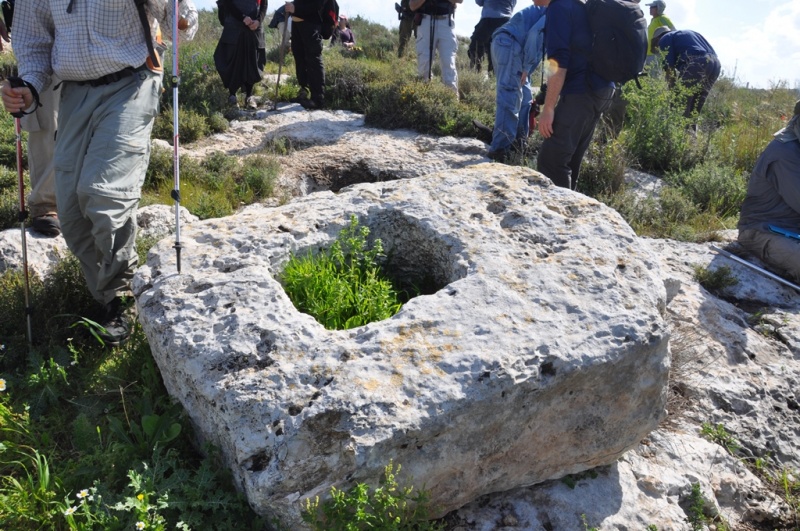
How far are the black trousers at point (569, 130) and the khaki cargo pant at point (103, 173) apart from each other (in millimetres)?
3569

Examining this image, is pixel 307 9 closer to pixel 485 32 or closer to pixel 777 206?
pixel 485 32

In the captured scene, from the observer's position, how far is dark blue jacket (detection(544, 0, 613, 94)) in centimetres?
531

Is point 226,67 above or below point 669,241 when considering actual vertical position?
above

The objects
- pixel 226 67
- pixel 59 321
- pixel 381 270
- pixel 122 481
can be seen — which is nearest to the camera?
pixel 122 481

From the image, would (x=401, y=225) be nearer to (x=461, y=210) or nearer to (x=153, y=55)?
(x=461, y=210)

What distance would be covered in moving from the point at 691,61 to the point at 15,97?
885cm

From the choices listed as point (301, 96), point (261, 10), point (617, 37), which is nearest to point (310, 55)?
point (301, 96)

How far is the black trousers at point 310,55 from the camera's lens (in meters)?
9.63

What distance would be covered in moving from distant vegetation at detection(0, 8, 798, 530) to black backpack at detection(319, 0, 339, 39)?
198 cm

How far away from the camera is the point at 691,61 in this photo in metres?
9.09

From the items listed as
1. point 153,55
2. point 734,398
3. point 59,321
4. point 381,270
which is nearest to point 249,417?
point 381,270

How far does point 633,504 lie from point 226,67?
28.0 feet

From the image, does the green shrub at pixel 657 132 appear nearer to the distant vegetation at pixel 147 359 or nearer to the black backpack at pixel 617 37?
the distant vegetation at pixel 147 359

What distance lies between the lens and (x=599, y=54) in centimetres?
533
